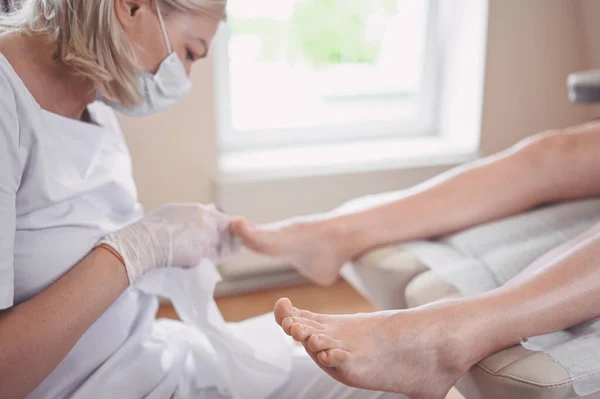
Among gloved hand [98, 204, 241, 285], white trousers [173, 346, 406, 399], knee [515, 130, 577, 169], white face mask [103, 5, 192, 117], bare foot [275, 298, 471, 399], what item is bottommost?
white trousers [173, 346, 406, 399]

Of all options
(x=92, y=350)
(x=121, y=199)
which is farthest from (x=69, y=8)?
(x=92, y=350)

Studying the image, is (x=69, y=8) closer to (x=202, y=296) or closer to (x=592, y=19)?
(x=202, y=296)

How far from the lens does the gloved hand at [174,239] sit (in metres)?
0.99

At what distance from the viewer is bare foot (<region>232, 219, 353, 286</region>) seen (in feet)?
4.34

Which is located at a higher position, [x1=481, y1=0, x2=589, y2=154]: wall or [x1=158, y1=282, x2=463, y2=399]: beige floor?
[x1=481, y1=0, x2=589, y2=154]: wall

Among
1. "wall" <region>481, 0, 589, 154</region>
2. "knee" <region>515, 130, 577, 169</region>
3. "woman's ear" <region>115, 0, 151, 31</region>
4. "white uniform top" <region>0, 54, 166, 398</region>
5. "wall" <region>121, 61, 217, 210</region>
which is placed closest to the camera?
"white uniform top" <region>0, 54, 166, 398</region>

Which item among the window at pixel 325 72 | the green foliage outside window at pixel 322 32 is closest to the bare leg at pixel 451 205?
the window at pixel 325 72

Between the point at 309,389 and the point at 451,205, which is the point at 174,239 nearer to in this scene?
the point at 309,389

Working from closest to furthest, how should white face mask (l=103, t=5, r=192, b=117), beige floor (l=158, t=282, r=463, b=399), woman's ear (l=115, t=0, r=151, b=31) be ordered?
woman's ear (l=115, t=0, r=151, b=31) → white face mask (l=103, t=5, r=192, b=117) → beige floor (l=158, t=282, r=463, b=399)

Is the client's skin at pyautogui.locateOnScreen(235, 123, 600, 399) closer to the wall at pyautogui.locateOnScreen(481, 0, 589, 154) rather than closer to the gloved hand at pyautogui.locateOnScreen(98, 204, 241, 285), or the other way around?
the gloved hand at pyautogui.locateOnScreen(98, 204, 241, 285)

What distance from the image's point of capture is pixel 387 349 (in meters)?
0.92

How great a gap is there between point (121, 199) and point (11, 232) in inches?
11.7

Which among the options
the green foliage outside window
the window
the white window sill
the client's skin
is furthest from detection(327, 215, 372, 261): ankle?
the green foliage outside window

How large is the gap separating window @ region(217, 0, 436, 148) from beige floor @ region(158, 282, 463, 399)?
0.54 metres
